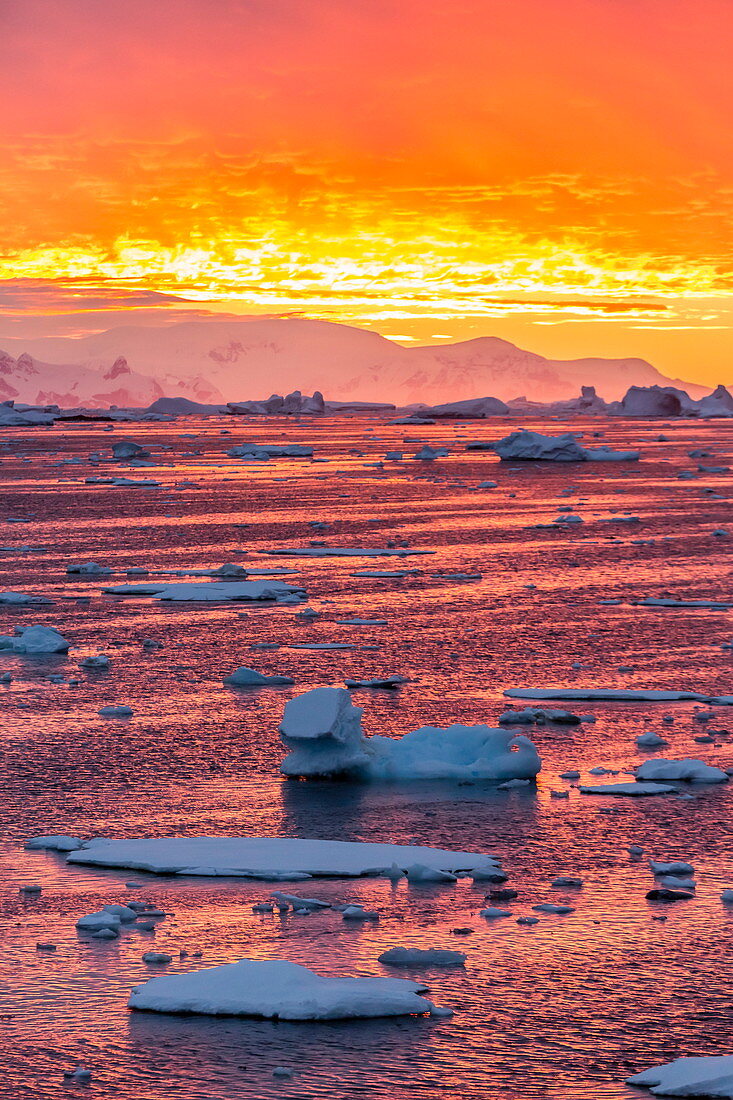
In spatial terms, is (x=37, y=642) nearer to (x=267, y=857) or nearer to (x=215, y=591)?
(x=215, y=591)

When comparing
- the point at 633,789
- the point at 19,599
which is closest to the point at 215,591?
the point at 19,599

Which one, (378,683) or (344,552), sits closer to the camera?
(378,683)

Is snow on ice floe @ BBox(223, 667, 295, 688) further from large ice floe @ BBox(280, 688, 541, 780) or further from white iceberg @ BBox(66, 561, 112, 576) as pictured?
white iceberg @ BBox(66, 561, 112, 576)

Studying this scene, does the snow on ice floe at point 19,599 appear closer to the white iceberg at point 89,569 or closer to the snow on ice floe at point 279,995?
the white iceberg at point 89,569

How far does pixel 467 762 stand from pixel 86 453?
51.5 meters

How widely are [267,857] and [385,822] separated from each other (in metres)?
0.91

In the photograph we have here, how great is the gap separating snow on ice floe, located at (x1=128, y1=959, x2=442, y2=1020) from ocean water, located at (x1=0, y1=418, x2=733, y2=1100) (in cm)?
6

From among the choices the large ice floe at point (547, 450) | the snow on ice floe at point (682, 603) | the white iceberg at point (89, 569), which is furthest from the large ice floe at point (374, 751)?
the large ice floe at point (547, 450)

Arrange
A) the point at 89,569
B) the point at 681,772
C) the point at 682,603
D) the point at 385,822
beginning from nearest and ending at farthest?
the point at 385,822 < the point at 681,772 < the point at 682,603 < the point at 89,569

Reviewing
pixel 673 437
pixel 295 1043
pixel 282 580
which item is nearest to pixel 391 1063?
pixel 295 1043

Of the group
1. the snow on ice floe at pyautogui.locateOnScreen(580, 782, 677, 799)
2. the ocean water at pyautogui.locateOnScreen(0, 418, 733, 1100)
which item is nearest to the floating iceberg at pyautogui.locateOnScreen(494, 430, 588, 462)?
the ocean water at pyautogui.locateOnScreen(0, 418, 733, 1100)

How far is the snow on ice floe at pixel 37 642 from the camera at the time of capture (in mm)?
12930

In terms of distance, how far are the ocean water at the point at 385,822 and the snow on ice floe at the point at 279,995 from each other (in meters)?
0.06

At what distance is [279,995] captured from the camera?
5.36 m
